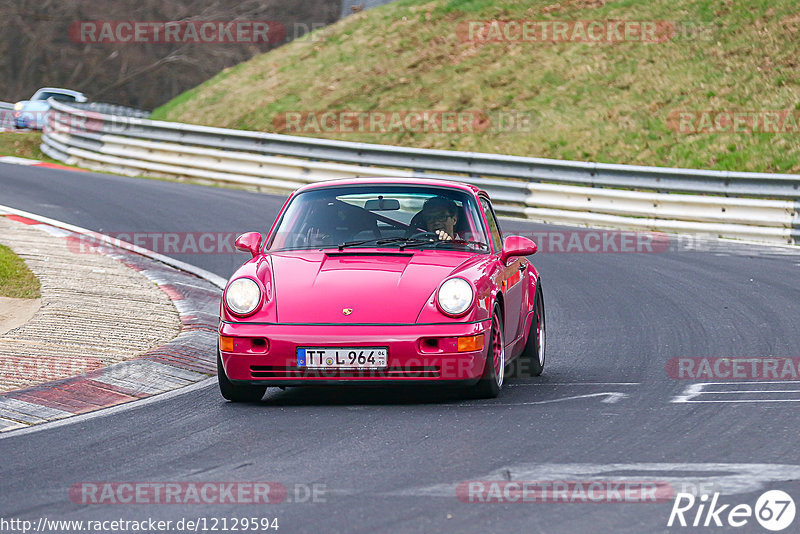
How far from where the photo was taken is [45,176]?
22328 millimetres

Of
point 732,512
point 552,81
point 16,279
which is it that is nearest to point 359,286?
point 732,512

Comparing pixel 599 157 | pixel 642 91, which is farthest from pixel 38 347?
pixel 642 91

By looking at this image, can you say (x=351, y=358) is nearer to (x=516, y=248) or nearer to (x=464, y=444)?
(x=464, y=444)

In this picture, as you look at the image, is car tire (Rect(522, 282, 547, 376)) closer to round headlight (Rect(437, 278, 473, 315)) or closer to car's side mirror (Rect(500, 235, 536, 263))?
car's side mirror (Rect(500, 235, 536, 263))

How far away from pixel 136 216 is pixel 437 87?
41.7ft

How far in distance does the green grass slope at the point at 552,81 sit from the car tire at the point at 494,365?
596 inches

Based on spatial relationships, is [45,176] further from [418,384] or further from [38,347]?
[418,384]

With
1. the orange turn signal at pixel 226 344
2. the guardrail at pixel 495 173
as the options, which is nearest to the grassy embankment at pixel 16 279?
the orange turn signal at pixel 226 344

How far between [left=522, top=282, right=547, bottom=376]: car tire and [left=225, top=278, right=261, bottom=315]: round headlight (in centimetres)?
217

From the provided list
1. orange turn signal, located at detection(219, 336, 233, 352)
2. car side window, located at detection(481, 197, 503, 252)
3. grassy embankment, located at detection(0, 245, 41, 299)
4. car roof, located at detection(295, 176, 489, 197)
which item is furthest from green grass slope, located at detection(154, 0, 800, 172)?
orange turn signal, located at detection(219, 336, 233, 352)

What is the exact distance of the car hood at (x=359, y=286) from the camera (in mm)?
7160

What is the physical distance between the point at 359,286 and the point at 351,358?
0.50 m

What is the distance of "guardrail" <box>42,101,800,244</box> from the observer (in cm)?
1817

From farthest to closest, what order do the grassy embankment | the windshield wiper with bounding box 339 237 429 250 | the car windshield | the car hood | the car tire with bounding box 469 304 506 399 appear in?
the grassy embankment → the car windshield → the windshield wiper with bounding box 339 237 429 250 → the car tire with bounding box 469 304 506 399 → the car hood
